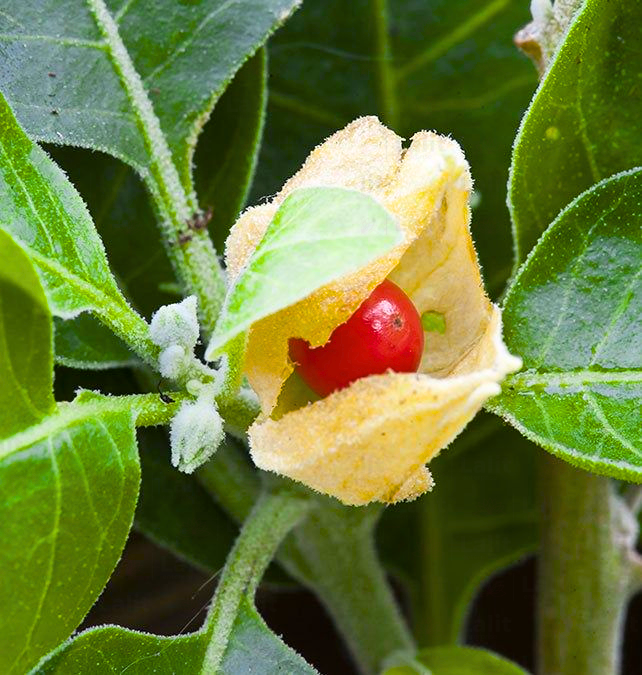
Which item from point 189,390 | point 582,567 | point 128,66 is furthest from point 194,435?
point 582,567

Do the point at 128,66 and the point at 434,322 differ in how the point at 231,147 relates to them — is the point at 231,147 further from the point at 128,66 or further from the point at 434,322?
the point at 434,322

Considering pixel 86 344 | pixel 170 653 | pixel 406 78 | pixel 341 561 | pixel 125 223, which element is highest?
pixel 406 78

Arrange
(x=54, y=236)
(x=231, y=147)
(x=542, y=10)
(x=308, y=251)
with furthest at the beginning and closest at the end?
(x=231, y=147), (x=542, y=10), (x=54, y=236), (x=308, y=251)

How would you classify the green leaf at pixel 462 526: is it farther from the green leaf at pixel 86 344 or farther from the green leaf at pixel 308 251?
the green leaf at pixel 308 251

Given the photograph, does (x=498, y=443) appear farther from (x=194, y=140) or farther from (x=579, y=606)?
(x=194, y=140)

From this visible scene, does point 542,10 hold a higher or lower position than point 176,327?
higher

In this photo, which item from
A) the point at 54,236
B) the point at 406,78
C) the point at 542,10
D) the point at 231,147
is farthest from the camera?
the point at 406,78
